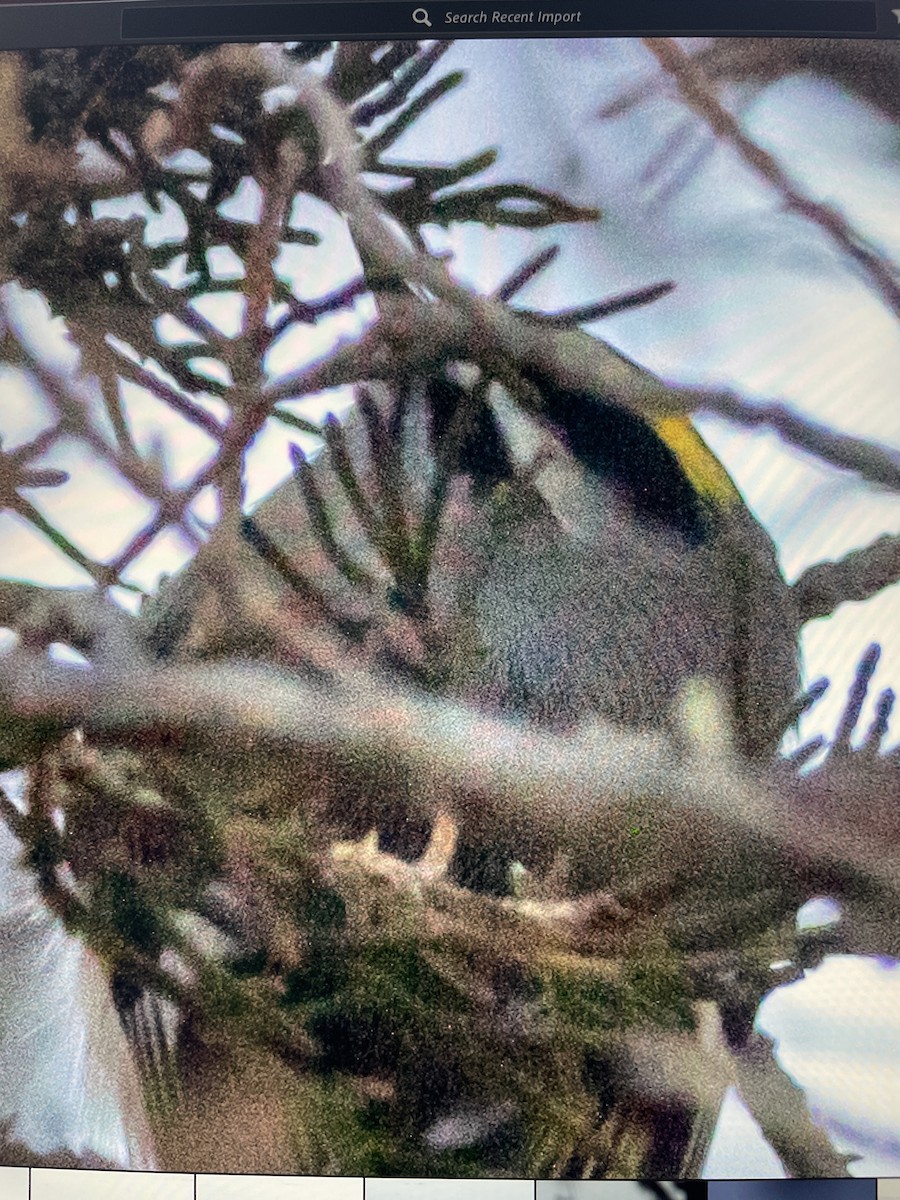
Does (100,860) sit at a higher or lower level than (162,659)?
lower

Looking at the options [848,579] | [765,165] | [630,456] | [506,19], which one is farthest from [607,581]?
[506,19]

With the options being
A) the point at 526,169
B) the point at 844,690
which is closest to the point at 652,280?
the point at 526,169

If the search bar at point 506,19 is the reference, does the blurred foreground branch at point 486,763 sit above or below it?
below

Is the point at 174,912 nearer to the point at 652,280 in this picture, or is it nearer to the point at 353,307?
the point at 353,307

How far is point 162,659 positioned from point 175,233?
0.47 meters

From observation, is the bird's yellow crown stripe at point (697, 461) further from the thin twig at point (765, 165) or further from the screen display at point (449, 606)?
the thin twig at point (765, 165)

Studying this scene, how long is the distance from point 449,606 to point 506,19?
654mm

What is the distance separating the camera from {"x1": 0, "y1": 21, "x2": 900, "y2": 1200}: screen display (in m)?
0.81

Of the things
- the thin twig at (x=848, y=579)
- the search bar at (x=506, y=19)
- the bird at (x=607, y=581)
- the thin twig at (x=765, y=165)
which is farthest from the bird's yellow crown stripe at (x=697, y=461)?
the search bar at (x=506, y=19)

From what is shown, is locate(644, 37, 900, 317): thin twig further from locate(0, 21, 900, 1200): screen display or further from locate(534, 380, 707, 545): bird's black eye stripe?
locate(534, 380, 707, 545): bird's black eye stripe

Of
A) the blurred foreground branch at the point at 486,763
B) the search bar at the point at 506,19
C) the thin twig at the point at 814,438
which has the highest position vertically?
the search bar at the point at 506,19

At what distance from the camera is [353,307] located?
863 mm

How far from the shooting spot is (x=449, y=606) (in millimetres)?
840

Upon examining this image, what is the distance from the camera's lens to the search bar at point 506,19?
0.86m
